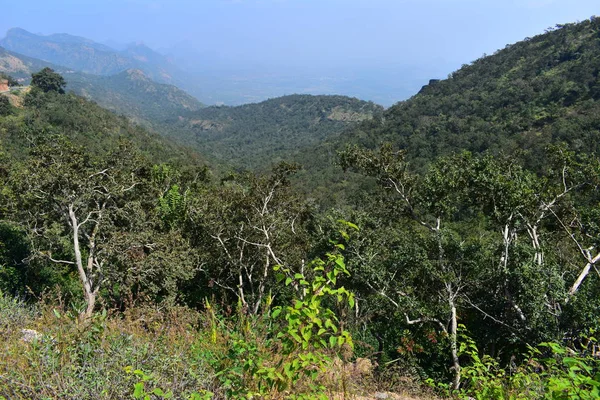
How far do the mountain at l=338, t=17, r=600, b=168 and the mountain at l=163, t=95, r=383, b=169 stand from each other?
45.6m

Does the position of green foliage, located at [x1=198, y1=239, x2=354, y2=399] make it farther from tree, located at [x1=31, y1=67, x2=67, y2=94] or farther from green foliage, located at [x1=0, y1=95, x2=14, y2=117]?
tree, located at [x1=31, y1=67, x2=67, y2=94]

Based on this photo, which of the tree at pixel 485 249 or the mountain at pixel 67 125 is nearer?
the tree at pixel 485 249

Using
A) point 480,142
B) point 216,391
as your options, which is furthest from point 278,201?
point 480,142

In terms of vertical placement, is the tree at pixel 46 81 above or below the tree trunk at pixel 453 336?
above

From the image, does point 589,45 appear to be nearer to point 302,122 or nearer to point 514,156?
point 514,156

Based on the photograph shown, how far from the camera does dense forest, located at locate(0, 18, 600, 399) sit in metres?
2.65

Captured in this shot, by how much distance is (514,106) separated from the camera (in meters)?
50.8

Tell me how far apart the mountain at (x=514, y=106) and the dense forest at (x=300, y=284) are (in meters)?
22.5

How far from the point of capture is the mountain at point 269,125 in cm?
12500

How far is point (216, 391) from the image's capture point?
2725mm

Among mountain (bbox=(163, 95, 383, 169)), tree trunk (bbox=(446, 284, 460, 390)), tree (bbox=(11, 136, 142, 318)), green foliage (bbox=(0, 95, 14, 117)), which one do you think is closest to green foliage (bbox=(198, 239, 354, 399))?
tree trunk (bbox=(446, 284, 460, 390))

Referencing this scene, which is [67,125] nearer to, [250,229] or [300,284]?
[250,229]

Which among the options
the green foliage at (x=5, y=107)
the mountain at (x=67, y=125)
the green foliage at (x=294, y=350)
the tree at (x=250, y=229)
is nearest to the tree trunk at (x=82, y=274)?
the tree at (x=250, y=229)

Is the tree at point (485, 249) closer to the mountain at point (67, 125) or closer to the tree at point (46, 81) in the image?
the mountain at point (67, 125)
